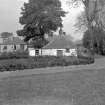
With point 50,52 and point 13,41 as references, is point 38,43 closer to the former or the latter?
point 50,52

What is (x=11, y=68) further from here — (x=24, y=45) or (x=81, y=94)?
(x=24, y=45)

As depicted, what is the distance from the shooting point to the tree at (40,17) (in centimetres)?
3541

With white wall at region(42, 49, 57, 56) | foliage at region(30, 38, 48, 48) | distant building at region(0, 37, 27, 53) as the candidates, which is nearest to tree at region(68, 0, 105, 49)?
white wall at region(42, 49, 57, 56)

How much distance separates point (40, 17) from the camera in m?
35.5

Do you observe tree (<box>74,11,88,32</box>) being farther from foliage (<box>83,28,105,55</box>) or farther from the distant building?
the distant building

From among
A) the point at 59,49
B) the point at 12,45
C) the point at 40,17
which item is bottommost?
the point at 59,49

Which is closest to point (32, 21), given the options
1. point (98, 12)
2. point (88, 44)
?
point (98, 12)

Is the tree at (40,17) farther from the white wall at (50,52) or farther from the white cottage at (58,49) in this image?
the white wall at (50,52)

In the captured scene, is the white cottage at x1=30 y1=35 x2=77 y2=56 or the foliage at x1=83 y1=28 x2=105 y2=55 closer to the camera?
the white cottage at x1=30 y1=35 x2=77 y2=56

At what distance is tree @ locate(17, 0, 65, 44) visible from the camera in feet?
116

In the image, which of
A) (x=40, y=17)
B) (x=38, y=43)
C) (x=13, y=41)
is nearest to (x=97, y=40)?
(x=38, y=43)

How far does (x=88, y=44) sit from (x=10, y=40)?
2448 cm

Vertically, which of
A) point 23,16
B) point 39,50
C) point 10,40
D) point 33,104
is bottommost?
point 33,104

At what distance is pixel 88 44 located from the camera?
148ft
